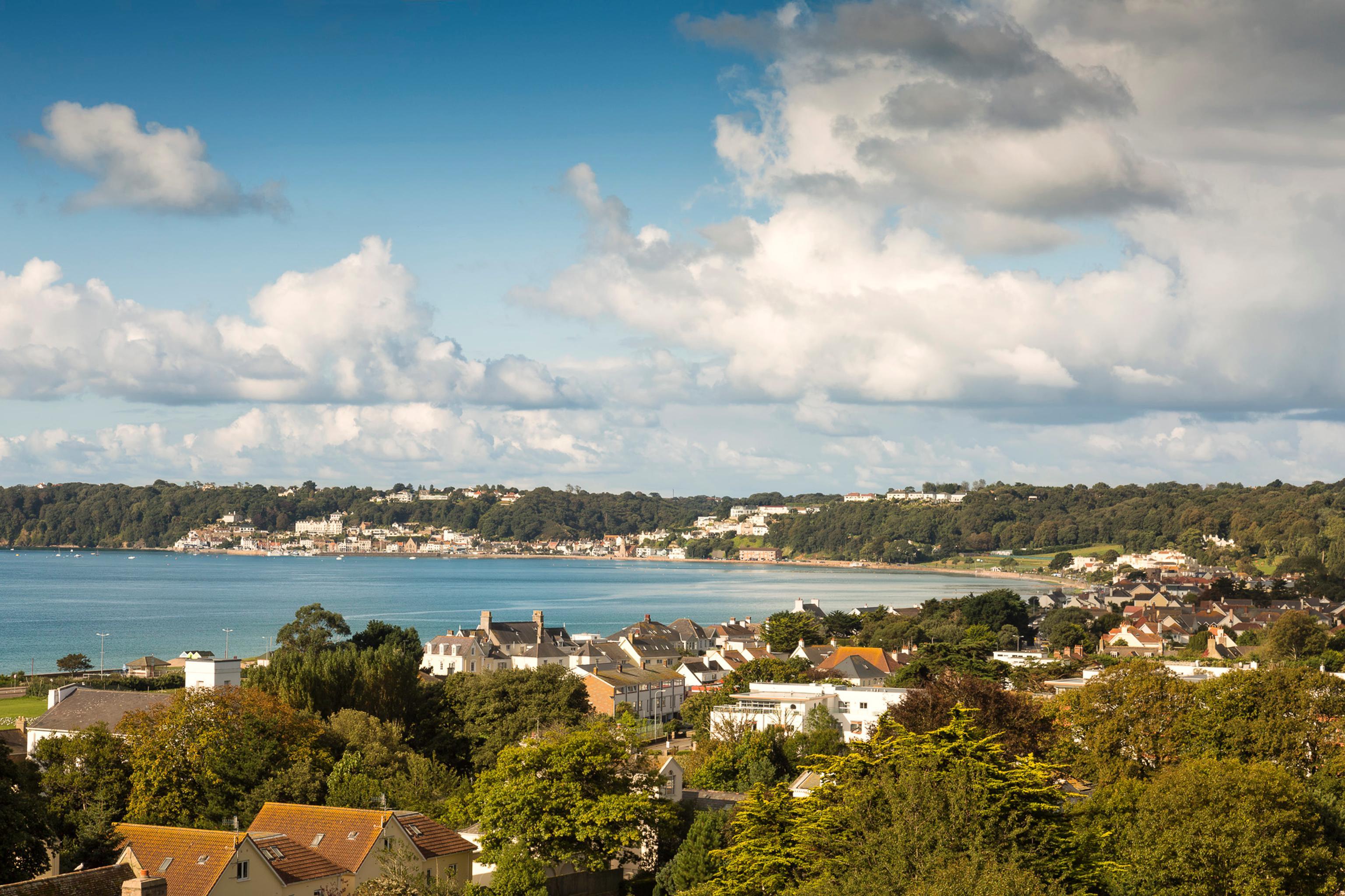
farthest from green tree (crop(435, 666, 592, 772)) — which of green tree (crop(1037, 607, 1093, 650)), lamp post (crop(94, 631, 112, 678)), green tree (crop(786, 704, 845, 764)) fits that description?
green tree (crop(1037, 607, 1093, 650))

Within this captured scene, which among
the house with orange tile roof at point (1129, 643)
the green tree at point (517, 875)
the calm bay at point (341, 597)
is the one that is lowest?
the calm bay at point (341, 597)

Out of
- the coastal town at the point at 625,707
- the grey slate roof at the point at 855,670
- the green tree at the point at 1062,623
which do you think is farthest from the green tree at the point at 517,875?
the green tree at the point at 1062,623

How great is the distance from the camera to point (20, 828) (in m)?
15.1

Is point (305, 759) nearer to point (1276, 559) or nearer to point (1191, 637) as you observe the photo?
point (1191, 637)

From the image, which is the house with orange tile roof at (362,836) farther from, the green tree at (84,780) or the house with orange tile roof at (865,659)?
the house with orange tile roof at (865,659)

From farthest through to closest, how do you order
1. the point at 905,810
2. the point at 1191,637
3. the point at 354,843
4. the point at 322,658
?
the point at 1191,637
the point at 322,658
the point at 354,843
the point at 905,810

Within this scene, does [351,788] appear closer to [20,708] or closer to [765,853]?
[765,853]

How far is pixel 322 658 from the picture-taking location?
3203 cm

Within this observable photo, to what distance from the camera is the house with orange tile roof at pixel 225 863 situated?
1627 centimetres

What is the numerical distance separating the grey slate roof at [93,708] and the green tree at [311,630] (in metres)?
18.4

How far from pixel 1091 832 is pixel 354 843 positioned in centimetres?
1211

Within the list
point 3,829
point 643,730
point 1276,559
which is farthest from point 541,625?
point 1276,559

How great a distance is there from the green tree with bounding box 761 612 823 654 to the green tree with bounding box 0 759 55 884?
1640 inches

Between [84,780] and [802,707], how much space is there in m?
21.7
